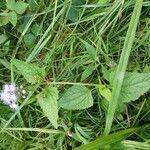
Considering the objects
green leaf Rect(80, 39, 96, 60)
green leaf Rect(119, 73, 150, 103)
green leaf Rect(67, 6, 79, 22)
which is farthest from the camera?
green leaf Rect(67, 6, 79, 22)

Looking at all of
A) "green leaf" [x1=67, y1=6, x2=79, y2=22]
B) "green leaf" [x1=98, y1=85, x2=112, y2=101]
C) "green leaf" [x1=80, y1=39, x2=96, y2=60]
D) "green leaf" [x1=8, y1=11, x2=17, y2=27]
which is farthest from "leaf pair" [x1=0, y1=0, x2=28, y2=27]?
"green leaf" [x1=98, y1=85, x2=112, y2=101]

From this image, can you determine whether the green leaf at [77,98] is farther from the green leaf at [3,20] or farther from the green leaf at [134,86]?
the green leaf at [3,20]

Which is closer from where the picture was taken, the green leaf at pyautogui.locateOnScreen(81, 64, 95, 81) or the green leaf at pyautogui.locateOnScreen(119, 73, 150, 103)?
the green leaf at pyautogui.locateOnScreen(119, 73, 150, 103)

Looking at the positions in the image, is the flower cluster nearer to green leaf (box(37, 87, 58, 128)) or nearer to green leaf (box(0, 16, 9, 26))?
green leaf (box(37, 87, 58, 128))

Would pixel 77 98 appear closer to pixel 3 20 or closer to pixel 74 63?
pixel 74 63

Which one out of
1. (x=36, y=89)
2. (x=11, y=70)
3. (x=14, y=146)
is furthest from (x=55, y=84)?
(x=14, y=146)

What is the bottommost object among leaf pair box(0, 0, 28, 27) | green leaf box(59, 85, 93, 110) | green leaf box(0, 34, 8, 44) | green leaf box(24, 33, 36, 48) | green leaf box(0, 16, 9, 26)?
green leaf box(59, 85, 93, 110)

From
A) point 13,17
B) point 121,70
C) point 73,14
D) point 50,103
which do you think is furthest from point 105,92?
point 13,17
